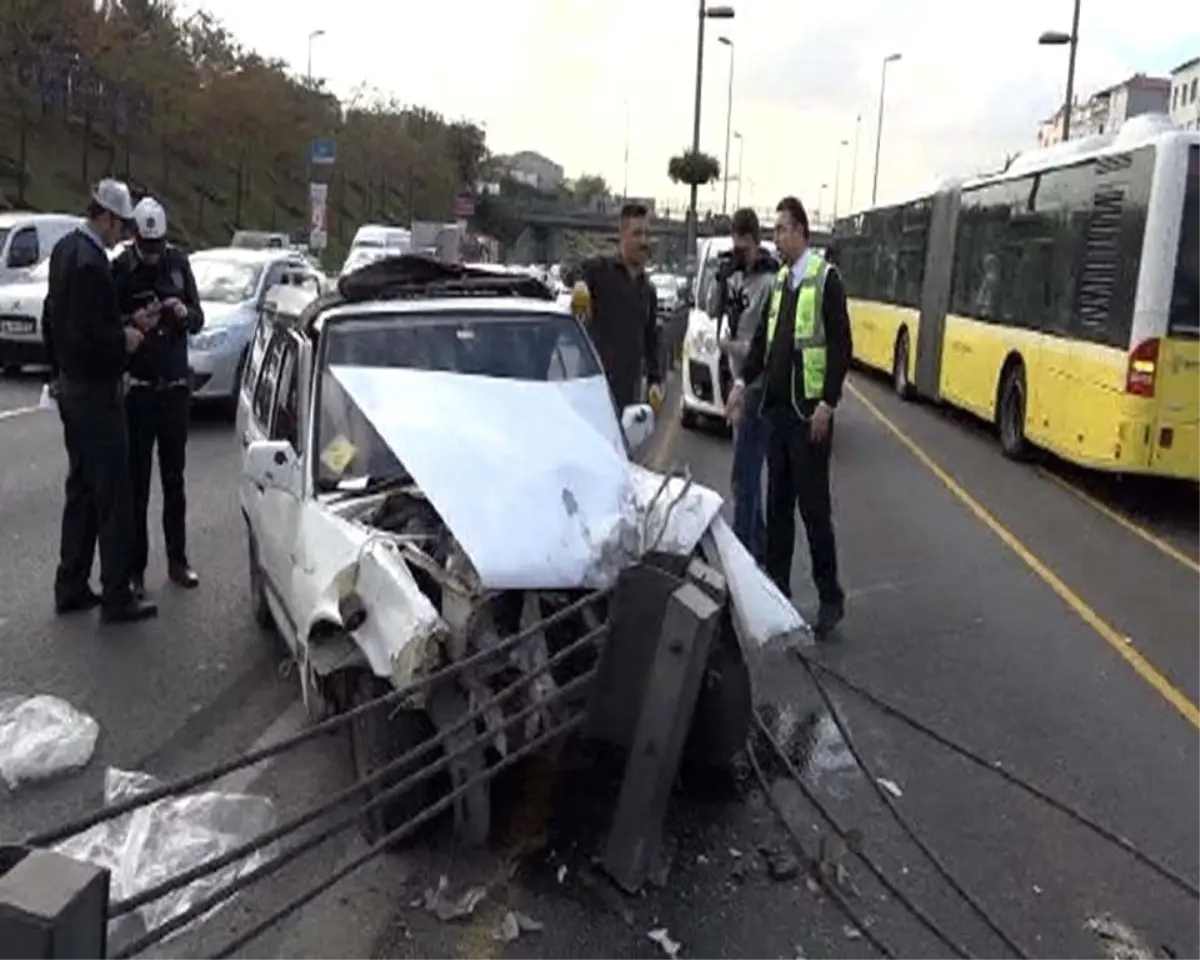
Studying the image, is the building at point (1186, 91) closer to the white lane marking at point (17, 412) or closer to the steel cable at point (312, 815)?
the white lane marking at point (17, 412)

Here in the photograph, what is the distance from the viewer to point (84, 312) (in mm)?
6441

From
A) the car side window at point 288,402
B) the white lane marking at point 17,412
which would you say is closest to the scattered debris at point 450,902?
the car side window at point 288,402

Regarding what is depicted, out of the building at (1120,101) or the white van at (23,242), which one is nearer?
the white van at (23,242)

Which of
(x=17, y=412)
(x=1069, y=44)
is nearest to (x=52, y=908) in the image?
(x=17, y=412)

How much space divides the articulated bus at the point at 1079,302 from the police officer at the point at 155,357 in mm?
7614

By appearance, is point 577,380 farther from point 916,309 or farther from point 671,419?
point 916,309

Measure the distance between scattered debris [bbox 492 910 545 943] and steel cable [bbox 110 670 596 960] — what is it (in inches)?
16.2

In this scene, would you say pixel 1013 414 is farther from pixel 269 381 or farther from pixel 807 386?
pixel 269 381

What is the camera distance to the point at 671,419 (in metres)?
16.6

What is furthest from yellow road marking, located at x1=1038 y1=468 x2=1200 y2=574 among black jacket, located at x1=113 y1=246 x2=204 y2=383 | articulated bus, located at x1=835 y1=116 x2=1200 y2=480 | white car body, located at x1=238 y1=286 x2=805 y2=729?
black jacket, located at x1=113 y1=246 x2=204 y2=383

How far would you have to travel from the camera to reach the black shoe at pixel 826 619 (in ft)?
23.6

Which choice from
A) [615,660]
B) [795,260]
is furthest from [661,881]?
[795,260]

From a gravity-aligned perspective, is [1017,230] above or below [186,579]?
above

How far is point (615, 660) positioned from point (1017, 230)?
508 inches
